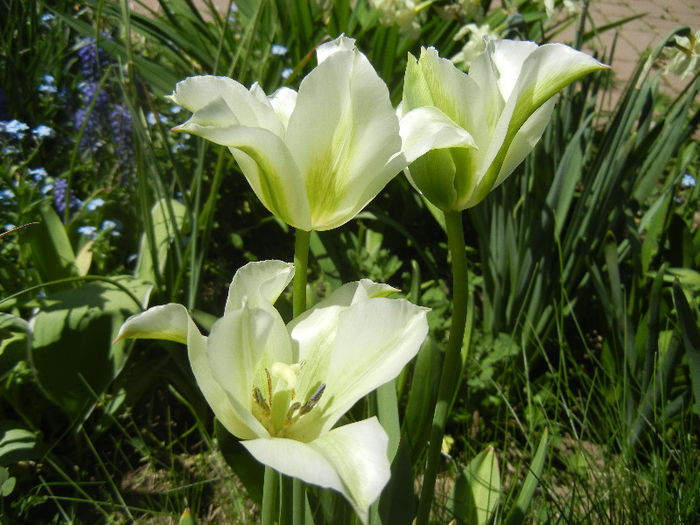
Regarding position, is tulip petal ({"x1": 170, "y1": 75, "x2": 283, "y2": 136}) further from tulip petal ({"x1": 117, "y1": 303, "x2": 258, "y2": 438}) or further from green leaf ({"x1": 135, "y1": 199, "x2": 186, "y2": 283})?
green leaf ({"x1": 135, "y1": 199, "x2": 186, "y2": 283})

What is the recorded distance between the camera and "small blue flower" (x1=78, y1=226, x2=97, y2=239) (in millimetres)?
1664

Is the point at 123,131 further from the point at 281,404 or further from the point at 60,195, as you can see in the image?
the point at 281,404

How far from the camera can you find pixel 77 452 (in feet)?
4.96

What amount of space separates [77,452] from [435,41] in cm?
187

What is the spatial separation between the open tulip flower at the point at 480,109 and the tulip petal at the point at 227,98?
0.15m

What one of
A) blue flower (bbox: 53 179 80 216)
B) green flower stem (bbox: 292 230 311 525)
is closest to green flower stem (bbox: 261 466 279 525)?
green flower stem (bbox: 292 230 311 525)

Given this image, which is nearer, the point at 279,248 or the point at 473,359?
the point at 473,359

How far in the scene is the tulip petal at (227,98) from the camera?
0.62 meters

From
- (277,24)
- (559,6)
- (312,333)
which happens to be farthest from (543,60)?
(277,24)

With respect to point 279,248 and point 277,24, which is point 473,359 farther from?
point 277,24

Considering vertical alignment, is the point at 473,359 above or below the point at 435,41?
below

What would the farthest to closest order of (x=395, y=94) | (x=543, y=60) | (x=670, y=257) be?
(x=395, y=94) < (x=670, y=257) < (x=543, y=60)

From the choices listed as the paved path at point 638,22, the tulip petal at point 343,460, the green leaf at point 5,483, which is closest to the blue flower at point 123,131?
the green leaf at point 5,483

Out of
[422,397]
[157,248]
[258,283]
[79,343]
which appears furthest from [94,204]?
[258,283]
